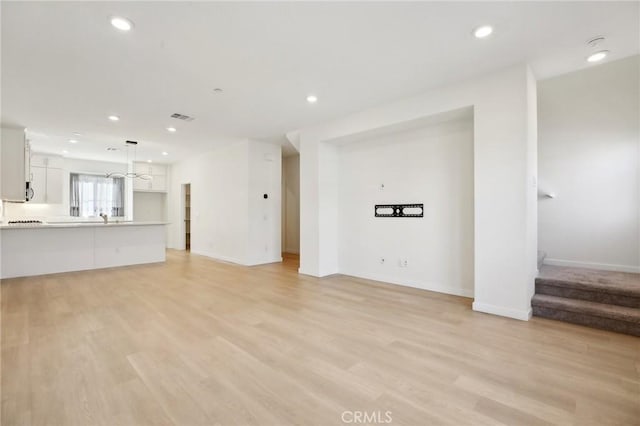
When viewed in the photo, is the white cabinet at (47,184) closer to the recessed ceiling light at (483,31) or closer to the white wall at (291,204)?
the white wall at (291,204)

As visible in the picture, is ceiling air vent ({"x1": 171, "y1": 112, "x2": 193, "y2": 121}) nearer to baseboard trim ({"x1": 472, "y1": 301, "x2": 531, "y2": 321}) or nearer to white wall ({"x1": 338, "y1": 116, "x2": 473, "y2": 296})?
white wall ({"x1": 338, "y1": 116, "x2": 473, "y2": 296})

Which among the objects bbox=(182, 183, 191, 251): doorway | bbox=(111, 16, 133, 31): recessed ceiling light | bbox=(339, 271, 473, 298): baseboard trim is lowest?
bbox=(339, 271, 473, 298): baseboard trim

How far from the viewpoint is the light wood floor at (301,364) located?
5.48 ft

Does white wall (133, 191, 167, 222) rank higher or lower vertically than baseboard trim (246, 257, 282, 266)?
higher

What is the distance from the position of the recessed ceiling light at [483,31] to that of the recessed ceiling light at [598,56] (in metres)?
1.36

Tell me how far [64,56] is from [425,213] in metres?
4.72

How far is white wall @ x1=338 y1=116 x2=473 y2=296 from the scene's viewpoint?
3.97 m

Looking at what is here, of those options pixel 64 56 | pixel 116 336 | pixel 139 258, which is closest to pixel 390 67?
pixel 64 56

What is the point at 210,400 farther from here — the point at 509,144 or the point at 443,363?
the point at 509,144

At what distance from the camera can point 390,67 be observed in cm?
318

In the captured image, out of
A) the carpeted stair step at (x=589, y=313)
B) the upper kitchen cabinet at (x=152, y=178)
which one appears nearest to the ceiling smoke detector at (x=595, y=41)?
the carpeted stair step at (x=589, y=313)

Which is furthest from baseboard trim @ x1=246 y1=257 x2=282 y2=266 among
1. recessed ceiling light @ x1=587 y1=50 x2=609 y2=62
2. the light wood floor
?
recessed ceiling light @ x1=587 y1=50 x2=609 y2=62

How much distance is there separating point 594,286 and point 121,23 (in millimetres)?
5331

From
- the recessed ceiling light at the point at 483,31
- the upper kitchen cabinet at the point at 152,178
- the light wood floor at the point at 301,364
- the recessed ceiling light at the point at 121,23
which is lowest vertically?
the light wood floor at the point at 301,364
